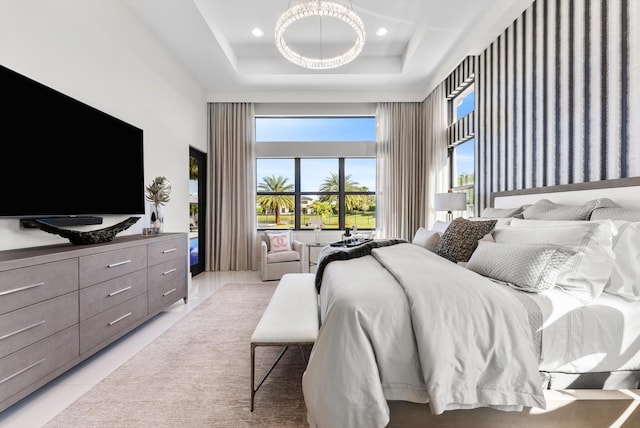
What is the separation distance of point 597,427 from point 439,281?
88cm

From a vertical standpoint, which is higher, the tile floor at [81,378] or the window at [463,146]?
the window at [463,146]

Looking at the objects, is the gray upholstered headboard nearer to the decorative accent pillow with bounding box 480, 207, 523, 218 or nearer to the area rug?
the decorative accent pillow with bounding box 480, 207, 523, 218

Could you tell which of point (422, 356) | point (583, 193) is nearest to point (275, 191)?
point (583, 193)

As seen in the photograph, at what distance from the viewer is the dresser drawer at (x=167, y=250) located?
263 cm

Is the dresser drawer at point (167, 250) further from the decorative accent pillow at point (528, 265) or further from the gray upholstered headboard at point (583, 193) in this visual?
the gray upholstered headboard at point (583, 193)

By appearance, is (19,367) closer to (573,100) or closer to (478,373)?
(478,373)

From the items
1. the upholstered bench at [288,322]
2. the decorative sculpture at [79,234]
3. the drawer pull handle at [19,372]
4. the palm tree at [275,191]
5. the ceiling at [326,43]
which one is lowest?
the drawer pull handle at [19,372]

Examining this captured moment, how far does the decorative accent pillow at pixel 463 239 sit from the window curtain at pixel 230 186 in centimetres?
353

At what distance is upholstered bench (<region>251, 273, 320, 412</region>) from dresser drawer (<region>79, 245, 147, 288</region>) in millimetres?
1163

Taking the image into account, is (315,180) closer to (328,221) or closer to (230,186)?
(328,221)

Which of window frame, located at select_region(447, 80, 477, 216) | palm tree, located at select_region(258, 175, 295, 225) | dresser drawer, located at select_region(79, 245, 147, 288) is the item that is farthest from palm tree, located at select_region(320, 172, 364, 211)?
dresser drawer, located at select_region(79, 245, 147, 288)

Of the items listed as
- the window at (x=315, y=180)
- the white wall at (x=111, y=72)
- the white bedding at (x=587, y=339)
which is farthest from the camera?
the window at (x=315, y=180)

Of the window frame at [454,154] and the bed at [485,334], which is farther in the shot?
the window frame at [454,154]

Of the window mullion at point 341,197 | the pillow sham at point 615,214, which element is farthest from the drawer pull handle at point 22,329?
the window mullion at point 341,197
